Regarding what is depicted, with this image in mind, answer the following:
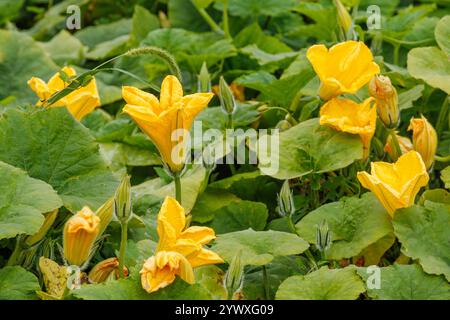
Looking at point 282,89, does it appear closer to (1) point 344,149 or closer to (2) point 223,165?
(2) point 223,165

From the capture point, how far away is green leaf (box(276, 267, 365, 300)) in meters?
1.54

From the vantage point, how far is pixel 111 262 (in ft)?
5.78

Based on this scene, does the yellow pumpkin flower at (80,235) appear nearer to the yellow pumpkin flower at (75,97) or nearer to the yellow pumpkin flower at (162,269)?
the yellow pumpkin flower at (162,269)

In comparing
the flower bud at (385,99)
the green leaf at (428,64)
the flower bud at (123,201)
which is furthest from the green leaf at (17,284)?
the green leaf at (428,64)

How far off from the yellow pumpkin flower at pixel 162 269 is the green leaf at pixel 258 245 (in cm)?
14

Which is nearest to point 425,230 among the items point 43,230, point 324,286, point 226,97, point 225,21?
point 324,286

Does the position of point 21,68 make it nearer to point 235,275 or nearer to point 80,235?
point 80,235

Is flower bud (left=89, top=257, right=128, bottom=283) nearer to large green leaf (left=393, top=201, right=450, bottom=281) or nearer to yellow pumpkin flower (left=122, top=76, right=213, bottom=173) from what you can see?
yellow pumpkin flower (left=122, top=76, right=213, bottom=173)

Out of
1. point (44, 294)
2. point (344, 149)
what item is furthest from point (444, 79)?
point (44, 294)

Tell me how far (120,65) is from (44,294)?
154 centimetres

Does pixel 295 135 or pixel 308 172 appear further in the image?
pixel 295 135

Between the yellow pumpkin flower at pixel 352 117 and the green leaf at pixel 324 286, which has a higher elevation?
the yellow pumpkin flower at pixel 352 117

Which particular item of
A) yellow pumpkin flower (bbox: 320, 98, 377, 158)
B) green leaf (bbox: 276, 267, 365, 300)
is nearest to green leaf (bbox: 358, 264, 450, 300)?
green leaf (bbox: 276, 267, 365, 300)

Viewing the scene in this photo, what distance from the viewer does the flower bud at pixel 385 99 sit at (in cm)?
193
